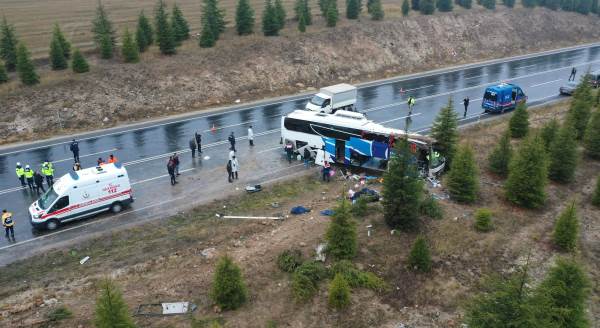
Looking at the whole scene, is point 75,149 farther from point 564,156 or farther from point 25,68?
point 564,156

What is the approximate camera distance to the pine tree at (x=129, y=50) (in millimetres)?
44625

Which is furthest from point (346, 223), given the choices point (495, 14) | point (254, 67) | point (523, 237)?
→ point (495, 14)

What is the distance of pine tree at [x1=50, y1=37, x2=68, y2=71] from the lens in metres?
41.7

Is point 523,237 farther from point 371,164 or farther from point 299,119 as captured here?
point 299,119

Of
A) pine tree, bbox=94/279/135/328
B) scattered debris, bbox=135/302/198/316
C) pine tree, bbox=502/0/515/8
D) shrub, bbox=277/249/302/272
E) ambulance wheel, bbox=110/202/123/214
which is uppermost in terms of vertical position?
pine tree, bbox=502/0/515/8

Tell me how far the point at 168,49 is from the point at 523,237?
37829 millimetres

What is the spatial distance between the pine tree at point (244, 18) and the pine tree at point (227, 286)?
42322mm

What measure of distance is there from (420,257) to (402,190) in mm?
3098

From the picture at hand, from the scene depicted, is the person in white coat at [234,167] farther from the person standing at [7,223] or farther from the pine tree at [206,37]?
the pine tree at [206,37]

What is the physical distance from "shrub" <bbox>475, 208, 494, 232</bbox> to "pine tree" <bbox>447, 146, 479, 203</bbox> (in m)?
2.33

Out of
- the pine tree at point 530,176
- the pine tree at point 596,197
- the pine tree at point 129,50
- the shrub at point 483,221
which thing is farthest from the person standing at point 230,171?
the pine tree at point 129,50

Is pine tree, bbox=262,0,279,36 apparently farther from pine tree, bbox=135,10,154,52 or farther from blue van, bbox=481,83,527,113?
blue van, bbox=481,83,527,113

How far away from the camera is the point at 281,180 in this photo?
28.6 metres

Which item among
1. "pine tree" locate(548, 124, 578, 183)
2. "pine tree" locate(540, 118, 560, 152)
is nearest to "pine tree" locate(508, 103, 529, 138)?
"pine tree" locate(540, 118, 560, 152)
